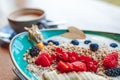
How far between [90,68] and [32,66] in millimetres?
159

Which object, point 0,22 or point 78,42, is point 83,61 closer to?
point 78,42

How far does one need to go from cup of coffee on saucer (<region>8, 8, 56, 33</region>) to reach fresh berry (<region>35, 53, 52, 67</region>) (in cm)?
26

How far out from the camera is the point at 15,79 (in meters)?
0.73

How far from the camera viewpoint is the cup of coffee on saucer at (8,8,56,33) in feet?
3.14

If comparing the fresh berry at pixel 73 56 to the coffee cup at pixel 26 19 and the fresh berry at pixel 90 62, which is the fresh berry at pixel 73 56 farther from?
the coffee cup at pixel 26 19

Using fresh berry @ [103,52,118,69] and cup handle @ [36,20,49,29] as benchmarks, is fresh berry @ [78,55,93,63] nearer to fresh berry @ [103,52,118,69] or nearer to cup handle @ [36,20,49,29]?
fresh berry @ [103,52,118,69]

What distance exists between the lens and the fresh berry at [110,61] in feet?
2.23

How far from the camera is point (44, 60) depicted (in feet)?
2.31

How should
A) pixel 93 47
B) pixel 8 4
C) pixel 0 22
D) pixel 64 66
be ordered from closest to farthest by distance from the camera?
1. pixel 64 66
2. pixel 93 47
3. pixel 0 22
4. pixel 8 4

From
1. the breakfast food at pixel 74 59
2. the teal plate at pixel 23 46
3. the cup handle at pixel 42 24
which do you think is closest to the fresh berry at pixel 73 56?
the breakfast food at pixel 74 59

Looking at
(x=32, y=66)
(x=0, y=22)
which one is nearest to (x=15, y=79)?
(x=32, y=66)

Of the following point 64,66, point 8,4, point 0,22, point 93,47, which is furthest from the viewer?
point 8,4

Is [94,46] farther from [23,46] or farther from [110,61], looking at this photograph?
[23,46]

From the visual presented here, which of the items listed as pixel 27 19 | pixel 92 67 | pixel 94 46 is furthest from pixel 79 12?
pixel 92 67
